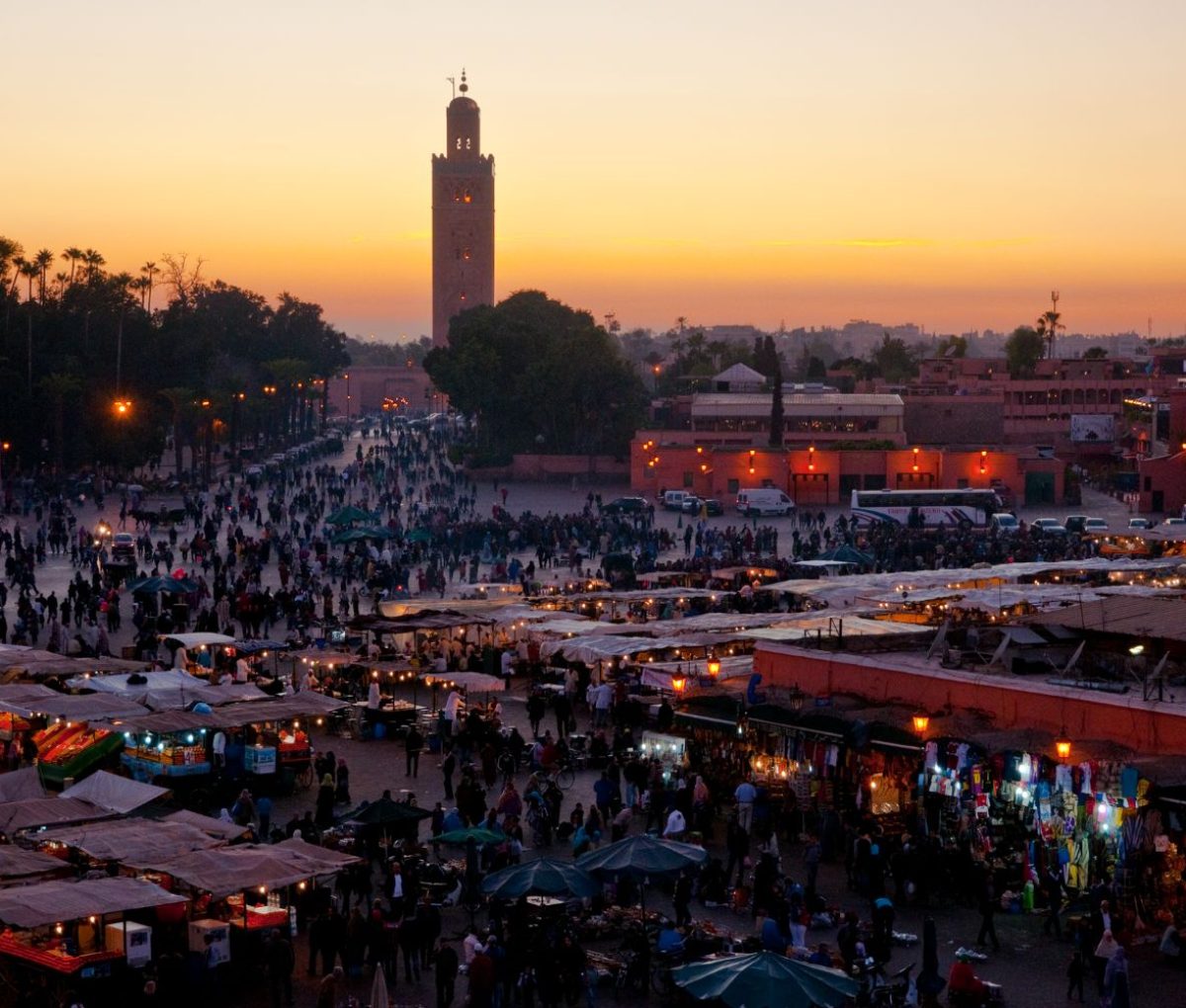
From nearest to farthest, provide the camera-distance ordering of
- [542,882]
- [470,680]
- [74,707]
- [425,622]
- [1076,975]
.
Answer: [1076,975] < [542,882] < [74,707] < [470,680] < [425,622]

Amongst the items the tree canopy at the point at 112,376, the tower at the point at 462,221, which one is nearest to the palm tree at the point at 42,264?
the tree canopy at the point at 112,376

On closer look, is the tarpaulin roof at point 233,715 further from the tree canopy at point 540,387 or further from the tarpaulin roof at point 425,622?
the tree canopy at point 540,387

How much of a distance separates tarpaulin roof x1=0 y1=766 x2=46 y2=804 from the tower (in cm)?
11090

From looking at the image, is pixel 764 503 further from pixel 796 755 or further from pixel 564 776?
pixel 796 755

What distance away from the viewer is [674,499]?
192 feet

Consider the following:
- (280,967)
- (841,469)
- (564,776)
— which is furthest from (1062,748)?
(841,469)

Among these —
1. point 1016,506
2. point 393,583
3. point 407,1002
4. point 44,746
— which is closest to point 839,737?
point 407,1002

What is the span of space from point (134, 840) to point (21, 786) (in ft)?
9.95

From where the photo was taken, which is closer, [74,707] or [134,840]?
[134,840]

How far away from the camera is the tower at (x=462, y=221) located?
418 ft

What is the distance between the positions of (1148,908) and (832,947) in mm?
2591

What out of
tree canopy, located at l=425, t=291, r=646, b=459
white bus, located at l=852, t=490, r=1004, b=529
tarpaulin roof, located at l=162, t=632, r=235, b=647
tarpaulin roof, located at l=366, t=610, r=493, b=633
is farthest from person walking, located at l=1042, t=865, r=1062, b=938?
tree canopy, located at l=425, t=291, r=646, b=459

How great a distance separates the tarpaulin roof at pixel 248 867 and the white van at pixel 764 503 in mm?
41864

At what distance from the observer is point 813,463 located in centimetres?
6206
